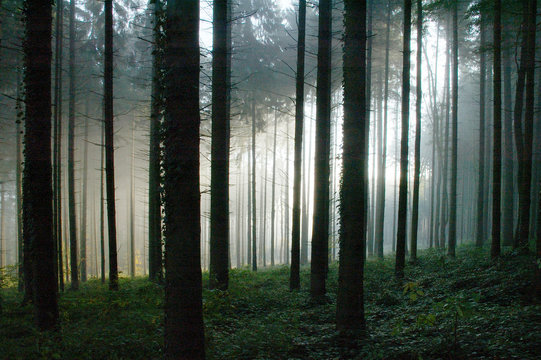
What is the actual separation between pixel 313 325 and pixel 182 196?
4.73 metres

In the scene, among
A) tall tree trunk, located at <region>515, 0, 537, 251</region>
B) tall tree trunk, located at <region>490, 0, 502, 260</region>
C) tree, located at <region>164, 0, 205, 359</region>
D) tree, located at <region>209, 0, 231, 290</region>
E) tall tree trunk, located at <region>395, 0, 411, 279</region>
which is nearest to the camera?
tree, located at <region>164, 0, 205, 359</region>

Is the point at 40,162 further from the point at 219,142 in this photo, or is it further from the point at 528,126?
the point at 528,126

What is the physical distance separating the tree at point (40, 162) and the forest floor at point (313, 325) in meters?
0.73

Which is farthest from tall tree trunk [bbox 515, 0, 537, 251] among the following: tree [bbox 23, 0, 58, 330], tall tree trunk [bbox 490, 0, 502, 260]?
tree [bbox 23, 0, 58, 330]

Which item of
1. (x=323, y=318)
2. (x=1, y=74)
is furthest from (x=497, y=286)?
(x=1, y=74)

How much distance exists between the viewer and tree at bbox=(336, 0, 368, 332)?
582 cm

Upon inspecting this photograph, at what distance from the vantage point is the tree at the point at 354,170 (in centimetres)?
582

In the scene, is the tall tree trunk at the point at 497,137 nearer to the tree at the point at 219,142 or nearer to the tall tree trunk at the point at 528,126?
the tall tree trunk at the point at 528,126

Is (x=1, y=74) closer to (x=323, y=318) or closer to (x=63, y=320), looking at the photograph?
(x=63, y=320)

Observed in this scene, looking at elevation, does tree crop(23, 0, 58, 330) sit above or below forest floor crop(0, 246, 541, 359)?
above

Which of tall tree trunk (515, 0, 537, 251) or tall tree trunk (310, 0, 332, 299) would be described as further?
tall tree trunk (515, 0, 537, 251)

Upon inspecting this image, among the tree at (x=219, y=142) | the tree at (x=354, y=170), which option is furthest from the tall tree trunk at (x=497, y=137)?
the tree at (x=219, y=142)

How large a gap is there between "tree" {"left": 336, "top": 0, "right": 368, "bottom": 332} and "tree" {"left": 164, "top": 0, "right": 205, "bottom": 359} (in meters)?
2.90

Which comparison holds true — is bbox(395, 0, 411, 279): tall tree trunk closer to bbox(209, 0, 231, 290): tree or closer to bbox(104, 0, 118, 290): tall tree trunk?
bbox(209, 0, 231, 290): tree
